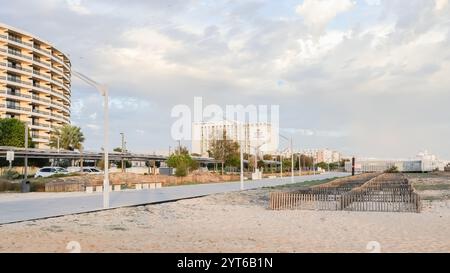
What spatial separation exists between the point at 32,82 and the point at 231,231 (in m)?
83.4

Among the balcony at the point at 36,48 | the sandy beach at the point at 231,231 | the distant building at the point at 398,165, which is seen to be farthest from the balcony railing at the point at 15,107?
the distant building at the point at 398,165

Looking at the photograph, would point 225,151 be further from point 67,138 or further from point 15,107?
point 15,107

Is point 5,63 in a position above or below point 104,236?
above

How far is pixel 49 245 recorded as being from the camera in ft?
36.2

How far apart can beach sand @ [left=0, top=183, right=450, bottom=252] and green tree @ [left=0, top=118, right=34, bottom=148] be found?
6035 cm

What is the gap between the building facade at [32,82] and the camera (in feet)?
270

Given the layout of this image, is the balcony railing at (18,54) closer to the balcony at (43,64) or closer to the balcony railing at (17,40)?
the balcony at (43,64)

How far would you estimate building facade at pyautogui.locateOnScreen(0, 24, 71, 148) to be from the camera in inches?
3236

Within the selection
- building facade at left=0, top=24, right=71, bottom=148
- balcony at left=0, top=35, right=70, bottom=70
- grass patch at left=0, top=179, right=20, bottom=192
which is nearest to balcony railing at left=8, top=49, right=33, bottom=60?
building facade at left=0, top=24, right=71, bottom=148

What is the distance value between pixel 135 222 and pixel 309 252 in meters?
7.44

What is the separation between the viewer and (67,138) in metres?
89.2
